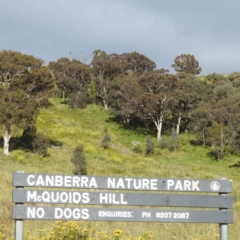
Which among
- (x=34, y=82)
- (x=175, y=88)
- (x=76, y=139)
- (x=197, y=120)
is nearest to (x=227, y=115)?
(x=197, y=120)

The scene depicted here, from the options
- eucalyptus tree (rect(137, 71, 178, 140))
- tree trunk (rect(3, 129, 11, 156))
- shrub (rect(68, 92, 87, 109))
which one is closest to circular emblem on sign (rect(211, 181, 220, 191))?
tree trunk (rect(3, 129, 11, 156))

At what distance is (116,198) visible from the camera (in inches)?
241

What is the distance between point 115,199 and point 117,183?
0.23 m

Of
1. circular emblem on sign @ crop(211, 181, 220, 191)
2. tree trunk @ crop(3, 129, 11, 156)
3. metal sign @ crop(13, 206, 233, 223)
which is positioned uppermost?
tree trunk @ crop(3, 129, 11, 156)

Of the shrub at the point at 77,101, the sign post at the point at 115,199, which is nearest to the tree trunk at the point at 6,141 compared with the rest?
the shrub at the point at 77,101

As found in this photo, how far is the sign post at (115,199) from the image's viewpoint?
605 centimetres

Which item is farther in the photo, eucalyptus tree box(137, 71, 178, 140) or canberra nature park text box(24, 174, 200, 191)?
eucalyptus tree box(137, 71, 178, 140)

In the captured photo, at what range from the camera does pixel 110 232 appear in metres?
8.09

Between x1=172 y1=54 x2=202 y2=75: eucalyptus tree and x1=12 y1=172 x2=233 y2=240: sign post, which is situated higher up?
x1=172 y1=54 x2=202 y2=75: eucalyptus tree

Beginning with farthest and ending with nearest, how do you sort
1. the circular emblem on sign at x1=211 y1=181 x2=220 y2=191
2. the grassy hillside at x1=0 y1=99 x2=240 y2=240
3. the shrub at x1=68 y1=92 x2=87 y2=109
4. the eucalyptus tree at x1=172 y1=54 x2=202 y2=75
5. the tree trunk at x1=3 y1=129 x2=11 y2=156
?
1. the eucalyptus tree at x1=172 y1=54 x2=202 y2=75
2. the shrub at x1=68 y1=92 x2=87 y2=109
3. the tree trunk at x1=3 y1=129 x2=11 y2=156
4. the grassy hillside at x1=0 y1=99 x2=240 y2=240
5. the circular emblem on sign at x1=211 y1=181 x2=220 y2=191

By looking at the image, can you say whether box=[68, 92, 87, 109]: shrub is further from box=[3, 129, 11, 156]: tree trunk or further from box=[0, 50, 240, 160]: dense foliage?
box=[3, 129, 11, 156]: tree trunk

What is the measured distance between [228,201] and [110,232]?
2.67m

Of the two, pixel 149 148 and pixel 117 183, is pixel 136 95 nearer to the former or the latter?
pixel 149 148

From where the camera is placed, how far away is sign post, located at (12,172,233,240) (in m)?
6.05
